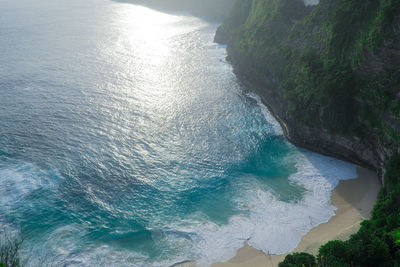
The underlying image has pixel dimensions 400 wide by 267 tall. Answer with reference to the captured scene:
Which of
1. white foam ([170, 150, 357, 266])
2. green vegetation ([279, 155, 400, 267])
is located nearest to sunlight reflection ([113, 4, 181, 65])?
white foam ([170, 150, 357, 266])

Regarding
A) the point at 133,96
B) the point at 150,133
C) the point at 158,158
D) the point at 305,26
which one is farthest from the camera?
the point at 133,96

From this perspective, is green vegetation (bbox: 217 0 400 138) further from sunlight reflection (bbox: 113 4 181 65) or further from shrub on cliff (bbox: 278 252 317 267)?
sunlight reflection (bbox: 113 4 181 65)

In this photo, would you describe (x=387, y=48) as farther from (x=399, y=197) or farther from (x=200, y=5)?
(x=200, y=5)

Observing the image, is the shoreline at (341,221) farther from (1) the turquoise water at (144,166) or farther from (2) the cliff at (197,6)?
(2) the cliff at (197,6)

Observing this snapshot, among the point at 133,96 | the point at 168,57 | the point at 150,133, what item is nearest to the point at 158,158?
the point at 150,133

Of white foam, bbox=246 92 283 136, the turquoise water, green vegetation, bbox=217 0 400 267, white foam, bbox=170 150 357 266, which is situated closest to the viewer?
green vegetation, bbox=217 0 400 267

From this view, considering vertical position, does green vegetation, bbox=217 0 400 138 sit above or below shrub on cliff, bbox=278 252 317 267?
above

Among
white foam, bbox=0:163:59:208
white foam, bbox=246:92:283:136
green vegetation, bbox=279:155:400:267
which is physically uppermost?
white foam, bbox=246:92:283:136

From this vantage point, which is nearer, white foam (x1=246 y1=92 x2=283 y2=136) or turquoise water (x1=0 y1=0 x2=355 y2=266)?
turquoise water (x1=0 y1=0 x2=355 y2=266)
